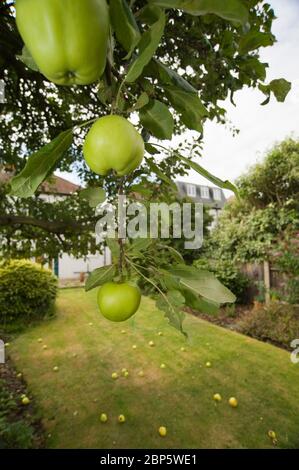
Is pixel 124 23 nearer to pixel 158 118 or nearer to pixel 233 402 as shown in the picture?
pixel 158 118

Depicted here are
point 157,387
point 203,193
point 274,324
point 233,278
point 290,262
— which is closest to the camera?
point 157,387

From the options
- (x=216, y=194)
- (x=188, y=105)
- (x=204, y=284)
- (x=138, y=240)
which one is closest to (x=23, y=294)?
(x=138, y=240)

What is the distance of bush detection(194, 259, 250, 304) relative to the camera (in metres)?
8.46

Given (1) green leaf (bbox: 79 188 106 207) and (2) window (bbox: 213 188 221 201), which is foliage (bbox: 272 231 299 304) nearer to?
(1) green leaf (bbox: 79 188 106 207)

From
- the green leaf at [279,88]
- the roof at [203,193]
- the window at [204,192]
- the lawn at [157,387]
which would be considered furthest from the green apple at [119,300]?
the window at [204,192]

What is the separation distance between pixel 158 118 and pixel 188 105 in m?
0.09

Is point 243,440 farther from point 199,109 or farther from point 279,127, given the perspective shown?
point 279,127

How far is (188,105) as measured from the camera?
0.67m

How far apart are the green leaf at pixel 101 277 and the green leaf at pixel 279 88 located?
79cm

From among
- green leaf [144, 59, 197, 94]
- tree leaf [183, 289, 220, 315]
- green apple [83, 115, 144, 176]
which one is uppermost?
green leaf [144, 59, 197, 94]

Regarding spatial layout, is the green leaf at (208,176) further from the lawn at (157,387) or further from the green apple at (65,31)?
the lawn at (157,387)

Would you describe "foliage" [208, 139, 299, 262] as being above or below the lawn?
above

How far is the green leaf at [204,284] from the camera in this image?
0.67 m

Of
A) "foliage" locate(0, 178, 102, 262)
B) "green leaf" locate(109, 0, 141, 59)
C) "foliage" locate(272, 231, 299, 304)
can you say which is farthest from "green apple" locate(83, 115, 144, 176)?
"foliage" locate(272, 231, 299, 304)
